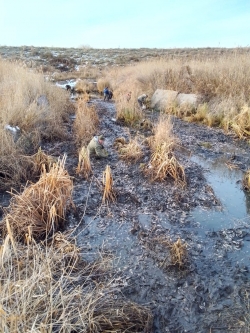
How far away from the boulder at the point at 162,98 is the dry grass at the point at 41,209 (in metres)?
5.95

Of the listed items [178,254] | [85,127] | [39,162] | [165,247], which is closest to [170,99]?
[85,127]

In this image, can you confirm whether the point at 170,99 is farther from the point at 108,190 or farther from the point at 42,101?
the point at 108,190

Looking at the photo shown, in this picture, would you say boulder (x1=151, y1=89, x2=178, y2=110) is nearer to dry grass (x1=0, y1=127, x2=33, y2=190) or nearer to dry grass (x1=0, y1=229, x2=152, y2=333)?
dry grass (x1=0, y1=127, x2=33, y2=190)

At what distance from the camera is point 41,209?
113 inches

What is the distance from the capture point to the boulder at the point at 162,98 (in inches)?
331

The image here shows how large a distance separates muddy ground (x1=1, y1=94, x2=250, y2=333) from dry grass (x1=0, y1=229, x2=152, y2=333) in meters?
0.16

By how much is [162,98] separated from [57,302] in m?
7.80

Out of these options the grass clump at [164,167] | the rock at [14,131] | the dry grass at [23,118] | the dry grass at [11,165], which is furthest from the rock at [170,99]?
the dry grass at [11,165]

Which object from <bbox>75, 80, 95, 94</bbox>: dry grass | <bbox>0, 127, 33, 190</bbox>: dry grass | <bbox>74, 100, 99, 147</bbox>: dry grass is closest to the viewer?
<bbox>0, 127, 33, 190</bbox>: dry grass

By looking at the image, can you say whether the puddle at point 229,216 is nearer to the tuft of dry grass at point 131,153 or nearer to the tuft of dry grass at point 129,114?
the tuft of dry grass at point 131,153

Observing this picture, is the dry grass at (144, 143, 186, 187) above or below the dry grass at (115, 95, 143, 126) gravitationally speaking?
below

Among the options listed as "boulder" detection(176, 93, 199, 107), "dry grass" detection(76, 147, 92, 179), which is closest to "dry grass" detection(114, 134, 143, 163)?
"dry grass" detection(76, 147, 92, 179)

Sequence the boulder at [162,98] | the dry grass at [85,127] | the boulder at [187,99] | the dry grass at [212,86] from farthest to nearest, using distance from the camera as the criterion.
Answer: the boulder at [162,98]
the boulder at [187,99]
the dry grass at [212,86]
the dry grass at [85,127]

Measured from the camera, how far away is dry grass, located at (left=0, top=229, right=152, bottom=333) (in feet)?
4.66
